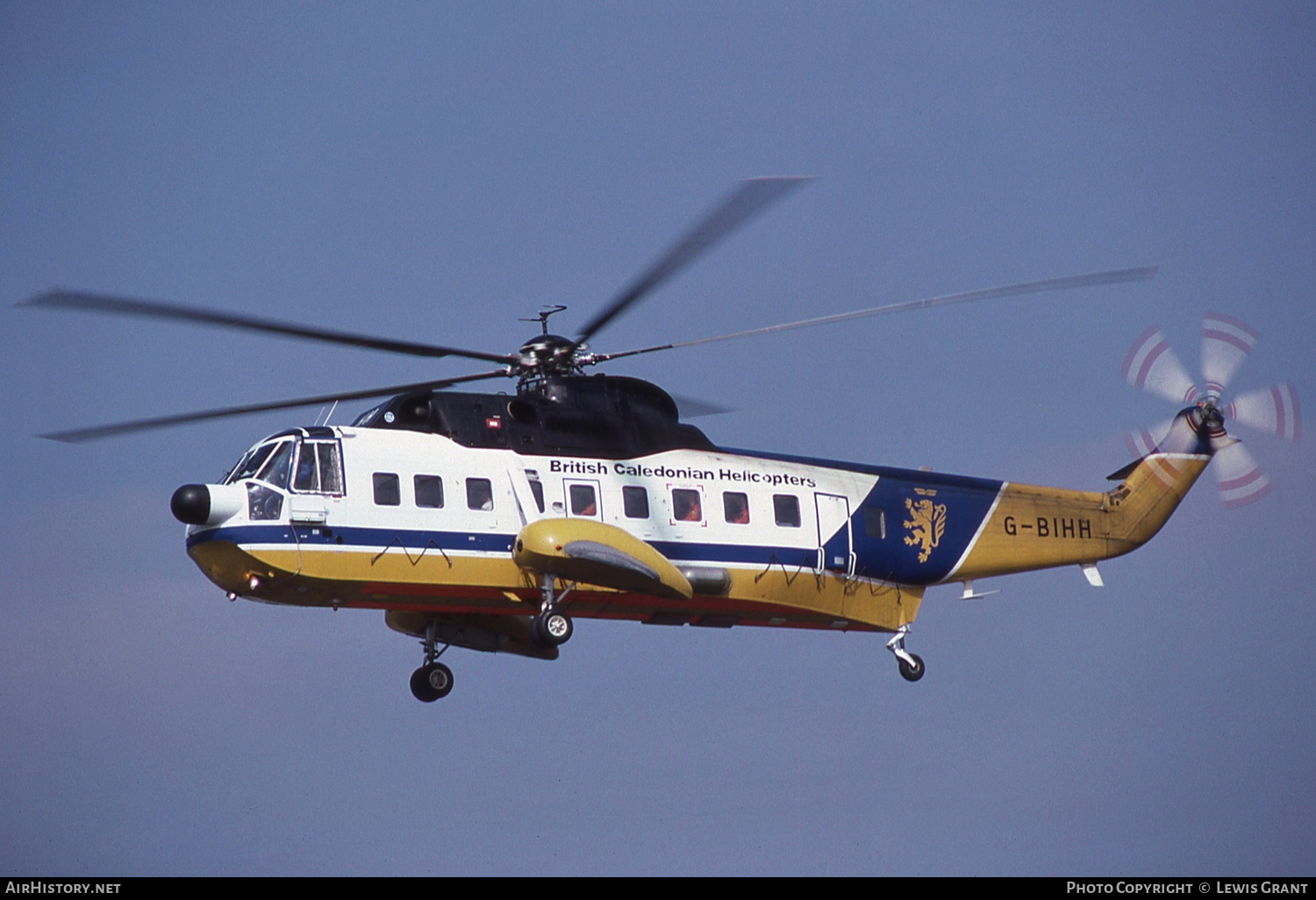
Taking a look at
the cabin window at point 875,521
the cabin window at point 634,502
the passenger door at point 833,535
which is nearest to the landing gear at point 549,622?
the cabin window at point 634,502

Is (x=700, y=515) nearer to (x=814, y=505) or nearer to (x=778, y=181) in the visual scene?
(x=814, y=505)

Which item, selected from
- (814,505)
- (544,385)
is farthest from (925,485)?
(544,385)

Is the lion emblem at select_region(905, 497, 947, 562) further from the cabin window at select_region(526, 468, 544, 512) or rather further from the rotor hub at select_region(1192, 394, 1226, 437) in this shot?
the cabin window at select_region(526, 468, 544, 512)

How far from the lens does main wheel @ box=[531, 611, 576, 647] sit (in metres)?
24.1

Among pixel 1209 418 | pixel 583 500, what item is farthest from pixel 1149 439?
pixel 583 500

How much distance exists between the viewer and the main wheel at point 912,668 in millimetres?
27672

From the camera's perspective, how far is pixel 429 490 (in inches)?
950

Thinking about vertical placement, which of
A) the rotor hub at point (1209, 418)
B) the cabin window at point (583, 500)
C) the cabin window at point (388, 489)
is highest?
the rotor hub at point (1209, 418)

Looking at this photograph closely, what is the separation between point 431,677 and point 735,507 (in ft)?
16.7

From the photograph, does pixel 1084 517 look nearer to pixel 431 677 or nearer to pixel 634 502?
pixel 634 502

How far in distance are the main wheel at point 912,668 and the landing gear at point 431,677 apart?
22.8ft

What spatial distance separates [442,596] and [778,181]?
24.7 feet

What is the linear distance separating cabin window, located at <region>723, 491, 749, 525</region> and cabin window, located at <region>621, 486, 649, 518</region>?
1.28m

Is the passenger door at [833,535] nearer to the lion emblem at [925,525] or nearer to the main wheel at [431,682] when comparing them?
the lion emblem at [925,525]
